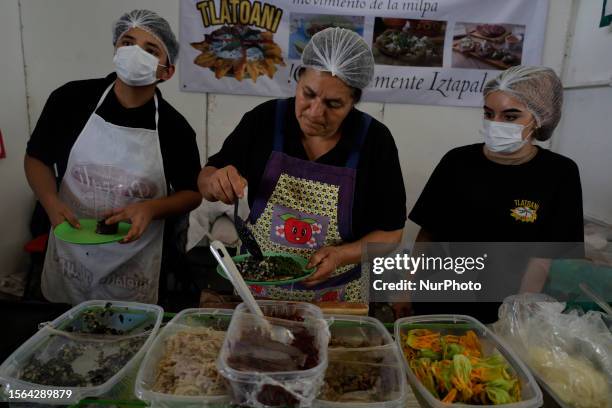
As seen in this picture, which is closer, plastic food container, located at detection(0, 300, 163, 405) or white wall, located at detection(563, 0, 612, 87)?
plastic food container, located at detection(0, 300, 163, 405)

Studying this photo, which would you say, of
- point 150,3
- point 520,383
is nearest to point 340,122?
point 520,383

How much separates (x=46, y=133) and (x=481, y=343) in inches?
83.7

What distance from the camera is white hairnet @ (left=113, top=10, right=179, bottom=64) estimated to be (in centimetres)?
200

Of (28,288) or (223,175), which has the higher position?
(223,175)

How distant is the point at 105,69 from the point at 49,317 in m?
2.76

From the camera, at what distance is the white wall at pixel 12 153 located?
2936 millimetres

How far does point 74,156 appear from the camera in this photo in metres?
2.09

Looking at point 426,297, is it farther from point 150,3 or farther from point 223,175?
point 150,3

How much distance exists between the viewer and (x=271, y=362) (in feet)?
3.03

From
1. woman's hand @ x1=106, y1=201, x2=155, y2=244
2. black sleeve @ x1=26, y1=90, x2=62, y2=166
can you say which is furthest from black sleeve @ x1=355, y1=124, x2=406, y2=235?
black sleeve @ x1=26, y1=90, x2=62, y2=166

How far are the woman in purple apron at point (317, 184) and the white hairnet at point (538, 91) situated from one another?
0.74 meters

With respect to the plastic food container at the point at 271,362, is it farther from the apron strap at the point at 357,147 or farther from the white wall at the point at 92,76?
the white wall at the point at 92,76

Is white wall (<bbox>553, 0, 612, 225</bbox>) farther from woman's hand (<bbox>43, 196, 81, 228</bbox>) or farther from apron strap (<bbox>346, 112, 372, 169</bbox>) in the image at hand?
woman's hand (<bbox>43, 196, 81, 228</bbox>)

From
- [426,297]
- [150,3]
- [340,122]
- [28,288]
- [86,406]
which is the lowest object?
[28,288]
